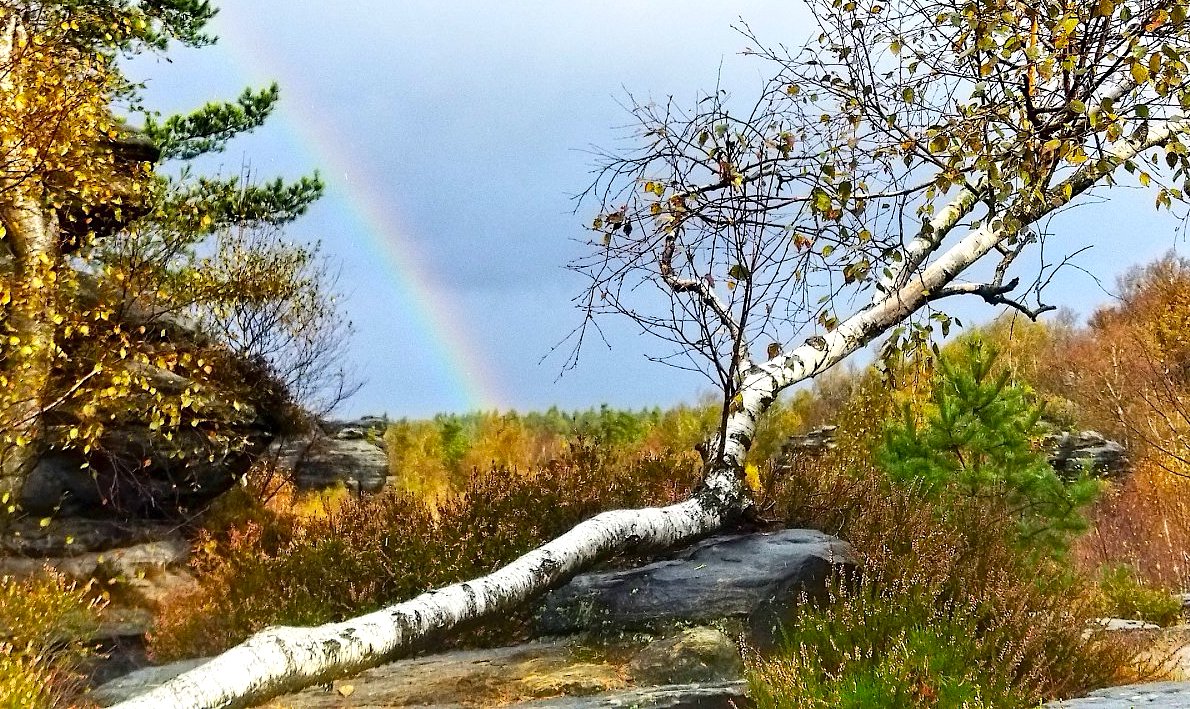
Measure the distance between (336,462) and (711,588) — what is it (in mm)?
14767

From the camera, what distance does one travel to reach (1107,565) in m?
11.9

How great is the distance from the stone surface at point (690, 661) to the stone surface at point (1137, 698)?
6.08 ft

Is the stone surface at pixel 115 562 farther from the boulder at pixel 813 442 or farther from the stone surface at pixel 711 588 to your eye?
the boulder at pixel 813 442

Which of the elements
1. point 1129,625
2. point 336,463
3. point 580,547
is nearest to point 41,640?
point 580,547

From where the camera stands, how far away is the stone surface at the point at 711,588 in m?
6.11

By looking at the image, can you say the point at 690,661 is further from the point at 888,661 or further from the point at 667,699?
the point at 888,661

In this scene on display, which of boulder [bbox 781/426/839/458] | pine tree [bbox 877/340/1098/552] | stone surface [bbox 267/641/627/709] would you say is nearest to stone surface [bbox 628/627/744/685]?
stone surface [bbox 267/641/627/709]

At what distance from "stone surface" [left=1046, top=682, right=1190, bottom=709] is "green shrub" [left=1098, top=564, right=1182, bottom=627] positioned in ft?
15.6

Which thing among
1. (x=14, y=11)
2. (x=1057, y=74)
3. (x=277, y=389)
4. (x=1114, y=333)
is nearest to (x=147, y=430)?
(x=277, y=389)

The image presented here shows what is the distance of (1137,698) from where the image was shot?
488 cm

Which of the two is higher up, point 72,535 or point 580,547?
point 72,535

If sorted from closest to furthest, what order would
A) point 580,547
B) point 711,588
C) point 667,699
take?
1. point 667,699
2. point 580,547
3. point 711,588

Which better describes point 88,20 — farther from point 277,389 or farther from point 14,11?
point 277,389

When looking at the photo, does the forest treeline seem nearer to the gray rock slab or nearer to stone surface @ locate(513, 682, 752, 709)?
stone surface @ locate(513, 682, 752, 709)
